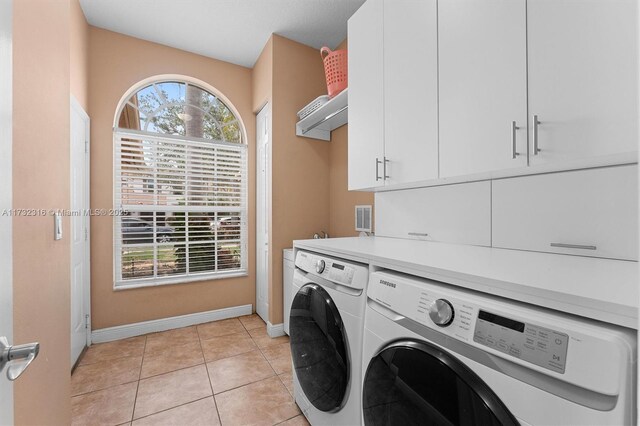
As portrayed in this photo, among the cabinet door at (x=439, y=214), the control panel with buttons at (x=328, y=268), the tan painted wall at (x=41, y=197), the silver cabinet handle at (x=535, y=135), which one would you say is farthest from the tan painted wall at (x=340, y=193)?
the tan painted wall at (x=41, y=197)

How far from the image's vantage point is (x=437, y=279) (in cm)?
82

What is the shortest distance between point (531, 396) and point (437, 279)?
33cm

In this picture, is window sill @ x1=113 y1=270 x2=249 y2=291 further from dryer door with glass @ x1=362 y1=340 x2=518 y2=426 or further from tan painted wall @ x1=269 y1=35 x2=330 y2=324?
dryer door with glass @ x1=362 y1=340 x2=518 y2=426

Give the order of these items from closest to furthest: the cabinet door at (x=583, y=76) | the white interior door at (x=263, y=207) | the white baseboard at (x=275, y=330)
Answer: the cabinet door at (x=583, y=76) → the white baseboard at (x=275, y=330) → the white interior door at (x=263, y=207)

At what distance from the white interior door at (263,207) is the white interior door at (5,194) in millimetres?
2137

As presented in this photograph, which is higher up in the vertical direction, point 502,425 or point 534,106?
point 534,106

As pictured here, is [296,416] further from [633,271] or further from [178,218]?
[178,218]

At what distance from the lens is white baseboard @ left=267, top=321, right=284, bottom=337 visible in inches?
103

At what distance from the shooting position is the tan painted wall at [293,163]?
105 inches

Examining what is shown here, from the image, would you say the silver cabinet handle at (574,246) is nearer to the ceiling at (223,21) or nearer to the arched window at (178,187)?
the ceiling at (223,21)

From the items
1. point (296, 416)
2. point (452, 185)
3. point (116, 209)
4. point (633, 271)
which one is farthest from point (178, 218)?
point (633, 271)

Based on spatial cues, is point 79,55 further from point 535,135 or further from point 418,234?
point 535,135

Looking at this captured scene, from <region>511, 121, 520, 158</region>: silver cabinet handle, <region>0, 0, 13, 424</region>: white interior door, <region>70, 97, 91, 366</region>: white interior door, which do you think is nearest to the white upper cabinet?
<region>511, 121, 520, 158</region>: silver cabinet handle

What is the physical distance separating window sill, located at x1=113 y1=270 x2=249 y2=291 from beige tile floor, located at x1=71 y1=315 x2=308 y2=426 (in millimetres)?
485
